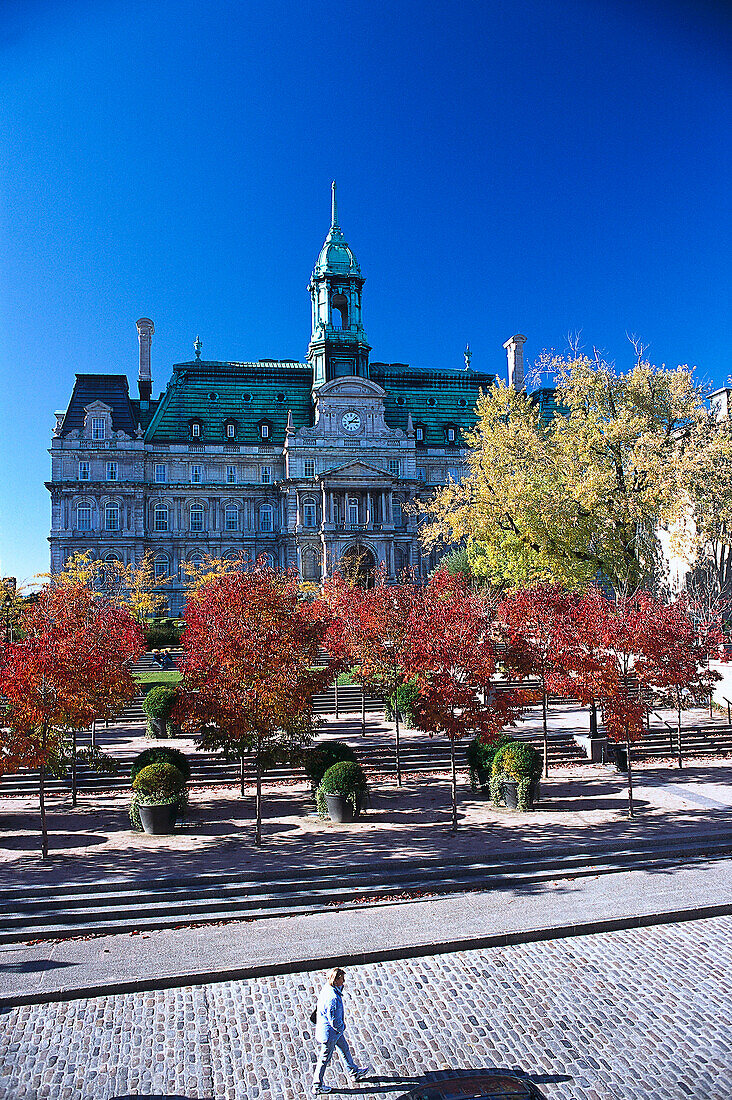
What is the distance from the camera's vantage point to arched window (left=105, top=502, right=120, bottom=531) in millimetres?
64438

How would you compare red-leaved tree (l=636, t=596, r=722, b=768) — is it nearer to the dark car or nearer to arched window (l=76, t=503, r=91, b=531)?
the dark car

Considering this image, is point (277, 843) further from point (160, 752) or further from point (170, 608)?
point (170, 608)

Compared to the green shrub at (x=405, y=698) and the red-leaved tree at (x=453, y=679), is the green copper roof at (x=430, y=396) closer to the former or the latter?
the green shrub at (x=405, y=698)

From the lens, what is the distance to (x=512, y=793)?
19.0 metres

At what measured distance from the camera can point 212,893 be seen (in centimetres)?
1371

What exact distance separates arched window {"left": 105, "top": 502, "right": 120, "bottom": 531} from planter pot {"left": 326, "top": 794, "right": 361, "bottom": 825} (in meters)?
51.5

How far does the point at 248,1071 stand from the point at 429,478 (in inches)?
2551

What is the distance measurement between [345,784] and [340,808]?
0.58m

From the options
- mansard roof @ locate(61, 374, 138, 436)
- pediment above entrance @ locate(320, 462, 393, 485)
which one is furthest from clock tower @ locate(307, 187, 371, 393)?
mansard roof @ locate(61, 374, 138, 436)

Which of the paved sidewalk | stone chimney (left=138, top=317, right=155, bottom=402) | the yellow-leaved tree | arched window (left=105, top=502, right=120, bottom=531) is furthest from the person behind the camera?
stone chimney (left=138, top=317, right=155, bottom=402)

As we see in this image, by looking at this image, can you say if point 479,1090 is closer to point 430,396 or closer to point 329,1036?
point 329,1036

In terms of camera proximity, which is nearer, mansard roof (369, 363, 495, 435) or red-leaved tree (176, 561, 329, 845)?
red-leaved tree (176, 561, 329, 845)

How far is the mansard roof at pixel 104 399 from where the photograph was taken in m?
65.4

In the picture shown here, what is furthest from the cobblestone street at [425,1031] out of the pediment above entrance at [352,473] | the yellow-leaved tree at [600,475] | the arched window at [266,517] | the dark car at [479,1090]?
the arched window at [266,517]
